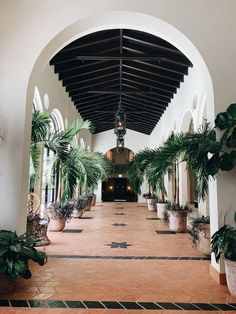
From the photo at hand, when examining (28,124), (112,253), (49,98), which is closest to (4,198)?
(28,124)

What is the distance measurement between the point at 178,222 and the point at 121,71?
189 inches

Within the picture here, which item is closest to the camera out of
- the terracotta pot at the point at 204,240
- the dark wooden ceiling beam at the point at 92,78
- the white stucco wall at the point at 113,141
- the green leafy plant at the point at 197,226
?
the terracotta pot at the point at 204,240

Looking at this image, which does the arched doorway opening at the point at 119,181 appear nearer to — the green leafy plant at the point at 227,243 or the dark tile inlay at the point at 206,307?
the green leafy plant at the point at 227,243

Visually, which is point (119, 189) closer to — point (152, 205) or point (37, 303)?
point (152, 205)

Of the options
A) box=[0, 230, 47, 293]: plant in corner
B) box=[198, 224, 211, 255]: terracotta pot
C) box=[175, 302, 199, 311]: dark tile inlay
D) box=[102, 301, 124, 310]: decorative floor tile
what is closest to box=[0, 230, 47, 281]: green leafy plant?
box=[0, 230, 47, 293]: plant in corner

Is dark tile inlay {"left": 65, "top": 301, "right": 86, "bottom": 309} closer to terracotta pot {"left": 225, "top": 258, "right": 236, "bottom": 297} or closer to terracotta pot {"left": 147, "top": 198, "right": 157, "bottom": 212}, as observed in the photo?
terracotta pot {"left": 225, "top": 258, "right": 236, "bottom": 297}

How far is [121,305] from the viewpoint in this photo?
2508 mm

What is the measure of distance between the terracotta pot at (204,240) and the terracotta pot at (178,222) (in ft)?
6.60

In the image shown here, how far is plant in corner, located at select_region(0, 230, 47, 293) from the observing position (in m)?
2.56

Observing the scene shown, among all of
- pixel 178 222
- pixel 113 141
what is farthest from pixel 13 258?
pixel 113 141

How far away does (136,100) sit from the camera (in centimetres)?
1066

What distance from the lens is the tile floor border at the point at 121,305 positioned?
2.46 meters

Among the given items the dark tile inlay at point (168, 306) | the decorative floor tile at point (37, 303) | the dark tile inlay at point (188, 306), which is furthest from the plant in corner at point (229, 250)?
the decorative floor tile at point (37, 303)

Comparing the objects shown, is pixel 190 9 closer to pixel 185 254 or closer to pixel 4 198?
pixel 4 198
